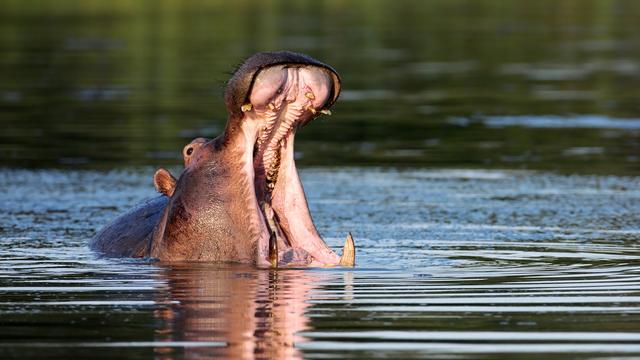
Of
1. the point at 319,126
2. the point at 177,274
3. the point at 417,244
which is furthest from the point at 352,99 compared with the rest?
the point at 177,274

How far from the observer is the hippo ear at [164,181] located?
10.1m

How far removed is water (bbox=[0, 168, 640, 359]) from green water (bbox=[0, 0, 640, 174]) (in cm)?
229

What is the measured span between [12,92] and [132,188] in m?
10.6

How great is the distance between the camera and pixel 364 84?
1004 inches

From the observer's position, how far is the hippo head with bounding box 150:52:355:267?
895 cm

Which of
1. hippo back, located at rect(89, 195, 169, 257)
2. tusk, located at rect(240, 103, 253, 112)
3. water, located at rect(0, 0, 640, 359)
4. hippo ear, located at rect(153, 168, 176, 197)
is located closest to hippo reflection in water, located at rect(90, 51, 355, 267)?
tusk, located at rect(240, 103, 253, 112)

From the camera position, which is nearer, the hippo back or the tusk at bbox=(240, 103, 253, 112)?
the tusk at bbox=(240, 103, 253, 112)

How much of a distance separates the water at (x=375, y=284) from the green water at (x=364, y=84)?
90.3 inches

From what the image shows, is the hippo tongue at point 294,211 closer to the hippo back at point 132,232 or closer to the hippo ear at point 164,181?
the hippo ear at point 164,181

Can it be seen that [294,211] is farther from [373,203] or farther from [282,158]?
[373,203]

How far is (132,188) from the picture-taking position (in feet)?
46.9

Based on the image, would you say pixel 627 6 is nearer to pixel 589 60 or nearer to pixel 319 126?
pixel 589 60

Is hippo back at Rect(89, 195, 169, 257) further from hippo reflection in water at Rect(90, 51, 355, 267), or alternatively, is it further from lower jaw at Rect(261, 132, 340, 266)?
lower jaw at Rect(261, 132, 340, 266)

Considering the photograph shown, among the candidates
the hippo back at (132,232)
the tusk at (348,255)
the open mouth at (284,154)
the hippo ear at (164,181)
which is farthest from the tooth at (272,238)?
the hippo back at (132,232)
